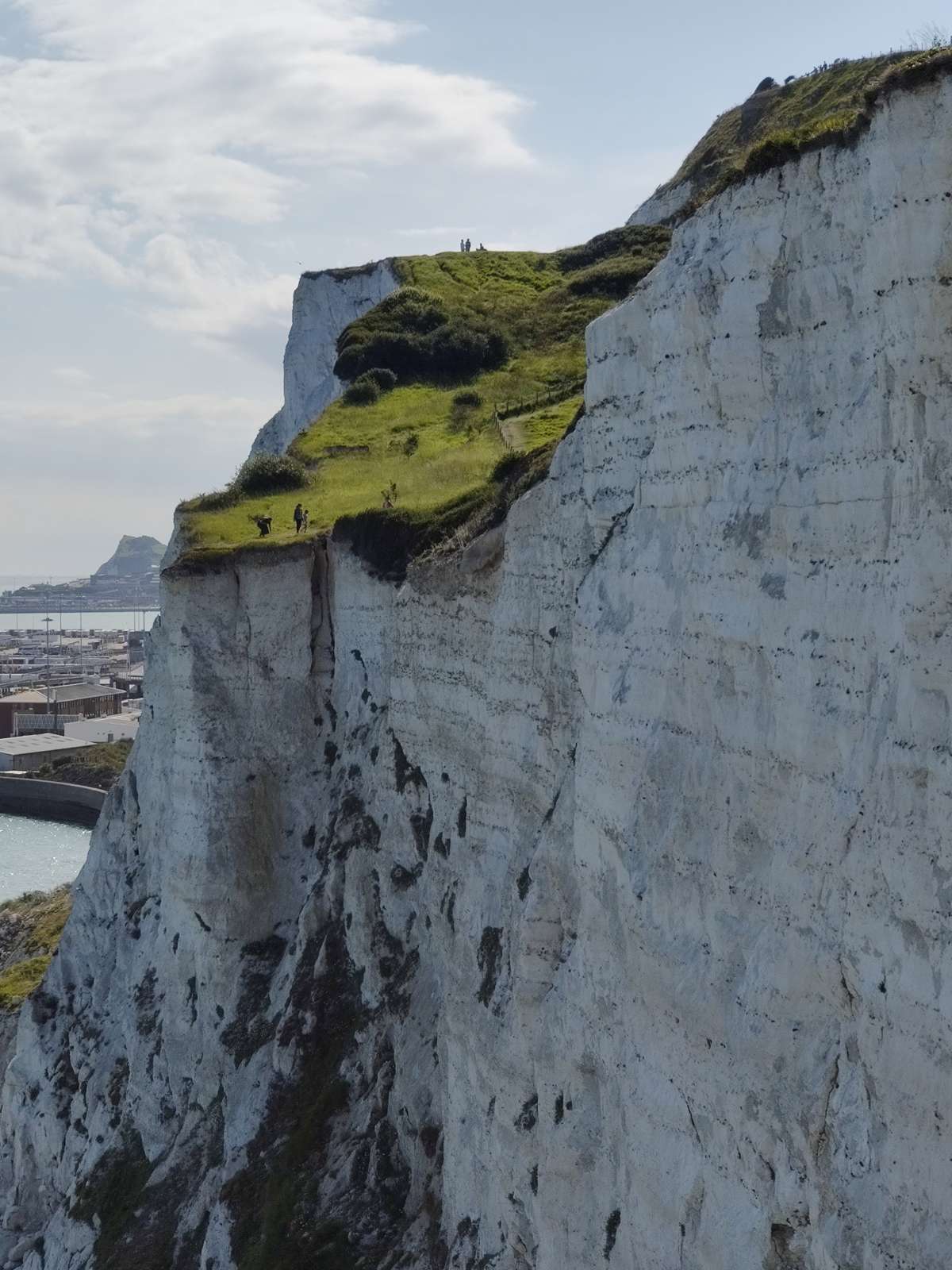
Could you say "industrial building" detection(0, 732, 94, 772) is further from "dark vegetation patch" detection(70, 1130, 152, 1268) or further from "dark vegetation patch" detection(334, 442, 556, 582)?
"dark vegetation patch" detection(334, 442, 556, 582)

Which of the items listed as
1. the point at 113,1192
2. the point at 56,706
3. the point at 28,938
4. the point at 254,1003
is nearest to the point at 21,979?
the point at 28,938

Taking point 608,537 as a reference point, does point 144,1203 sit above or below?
below

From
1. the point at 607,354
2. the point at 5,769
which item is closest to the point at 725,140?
the point at 607,354

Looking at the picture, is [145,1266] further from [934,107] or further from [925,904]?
[934,107]

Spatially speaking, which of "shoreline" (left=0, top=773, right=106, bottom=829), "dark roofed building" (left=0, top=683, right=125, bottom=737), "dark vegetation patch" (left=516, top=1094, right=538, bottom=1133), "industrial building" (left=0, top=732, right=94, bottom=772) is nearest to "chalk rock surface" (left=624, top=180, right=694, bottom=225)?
"dark vegetation patch" (left=516, top=1094, right=538, bottom=1133)

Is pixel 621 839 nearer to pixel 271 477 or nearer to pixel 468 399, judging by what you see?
pixel 271 477
